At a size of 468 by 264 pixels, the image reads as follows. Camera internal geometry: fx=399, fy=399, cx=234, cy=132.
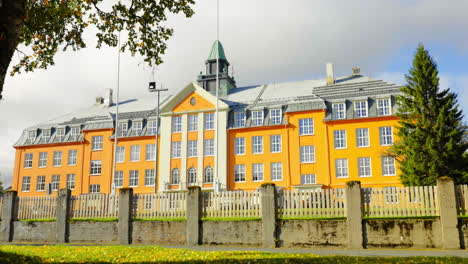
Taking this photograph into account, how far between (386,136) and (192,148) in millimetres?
20429

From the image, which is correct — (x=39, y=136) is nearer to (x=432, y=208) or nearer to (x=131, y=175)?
(x=131, y=175)

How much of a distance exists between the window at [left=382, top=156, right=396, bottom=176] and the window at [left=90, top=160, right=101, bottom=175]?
106 feet

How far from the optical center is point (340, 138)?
40281 mm

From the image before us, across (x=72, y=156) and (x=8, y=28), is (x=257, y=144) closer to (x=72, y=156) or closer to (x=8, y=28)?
(x=72, y=156)

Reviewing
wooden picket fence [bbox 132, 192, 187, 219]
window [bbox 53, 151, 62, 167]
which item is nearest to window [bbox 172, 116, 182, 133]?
window [bbox 53, 151, 62, 167]

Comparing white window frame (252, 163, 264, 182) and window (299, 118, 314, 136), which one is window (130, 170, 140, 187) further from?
window (299, 118, 314, 136)

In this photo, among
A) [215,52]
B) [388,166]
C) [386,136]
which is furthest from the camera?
[215,52]

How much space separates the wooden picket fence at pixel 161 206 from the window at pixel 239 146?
25641 mm

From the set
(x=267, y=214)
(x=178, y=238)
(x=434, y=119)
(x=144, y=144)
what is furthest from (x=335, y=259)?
(x=144, y=144)

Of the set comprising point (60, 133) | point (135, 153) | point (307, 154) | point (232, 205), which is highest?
point (60, 133)

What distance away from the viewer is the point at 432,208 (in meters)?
14.4

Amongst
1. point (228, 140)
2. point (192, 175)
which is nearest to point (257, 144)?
point (228, 140)

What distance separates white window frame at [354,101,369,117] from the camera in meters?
40.0

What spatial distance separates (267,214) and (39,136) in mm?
45021
